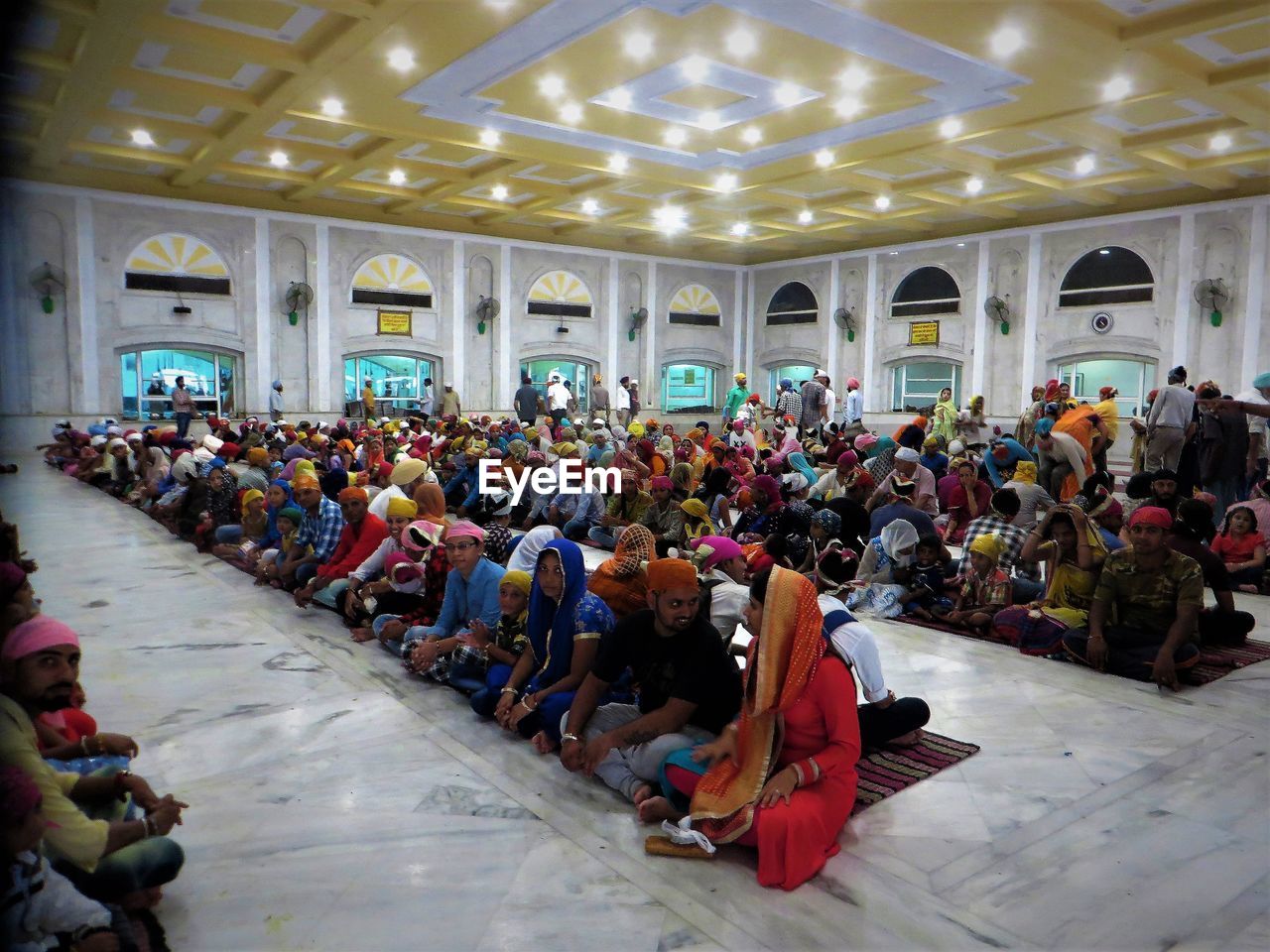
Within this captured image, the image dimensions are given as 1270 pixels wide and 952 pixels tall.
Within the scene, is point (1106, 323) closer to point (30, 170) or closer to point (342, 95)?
point (342, 95)

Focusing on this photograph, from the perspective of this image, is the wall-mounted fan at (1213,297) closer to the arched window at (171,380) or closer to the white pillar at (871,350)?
the white pillar at (871,350)

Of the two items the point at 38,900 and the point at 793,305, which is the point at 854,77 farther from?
the point at 793,305

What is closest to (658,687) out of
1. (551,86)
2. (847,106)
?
(551,86)

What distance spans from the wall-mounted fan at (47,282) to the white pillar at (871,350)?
1505 cm

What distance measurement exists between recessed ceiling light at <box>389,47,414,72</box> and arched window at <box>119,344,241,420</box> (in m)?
8.68

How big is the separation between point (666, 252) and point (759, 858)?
19220mm

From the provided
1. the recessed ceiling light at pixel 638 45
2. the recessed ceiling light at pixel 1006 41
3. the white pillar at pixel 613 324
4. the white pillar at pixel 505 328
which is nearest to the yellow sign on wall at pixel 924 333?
the white pillar at pixel 613 324

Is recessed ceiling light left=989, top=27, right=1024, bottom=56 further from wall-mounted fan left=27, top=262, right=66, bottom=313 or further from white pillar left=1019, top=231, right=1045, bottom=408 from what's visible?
wall-mounted fan left=27, top=262, right=66, bottom=313

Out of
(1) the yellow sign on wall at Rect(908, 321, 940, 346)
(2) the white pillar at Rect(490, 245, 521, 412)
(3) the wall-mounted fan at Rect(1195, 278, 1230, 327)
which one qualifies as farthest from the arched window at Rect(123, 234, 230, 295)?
(3) the wall-mounted fan at Rect(1195, 278, 1230, 327)

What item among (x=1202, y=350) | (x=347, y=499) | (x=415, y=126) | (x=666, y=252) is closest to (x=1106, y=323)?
(x=1202, y=350)

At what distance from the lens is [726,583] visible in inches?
155

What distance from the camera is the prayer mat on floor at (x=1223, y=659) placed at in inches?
160

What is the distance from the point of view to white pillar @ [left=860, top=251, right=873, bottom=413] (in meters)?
18.7

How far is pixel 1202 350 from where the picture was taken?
14023 millimetres
